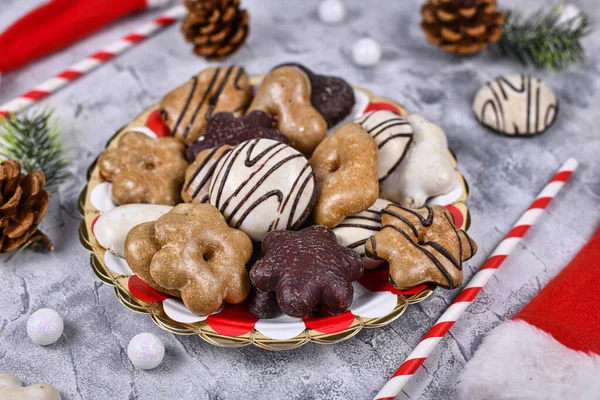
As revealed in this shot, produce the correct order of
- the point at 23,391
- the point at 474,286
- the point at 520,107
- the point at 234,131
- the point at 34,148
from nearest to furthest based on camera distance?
the point at 23,391
the point at 474,286
the point at 234,131
the point at 34,148
the point at 520,107

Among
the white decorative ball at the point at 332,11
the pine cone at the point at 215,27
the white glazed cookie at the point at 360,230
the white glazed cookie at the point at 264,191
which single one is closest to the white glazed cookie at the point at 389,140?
the white glazed cookie at the point at 360,230

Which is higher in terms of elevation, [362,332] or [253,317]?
[253,317]

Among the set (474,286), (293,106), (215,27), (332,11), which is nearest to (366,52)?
(332,11)

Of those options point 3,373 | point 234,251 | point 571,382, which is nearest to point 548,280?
point 571,382

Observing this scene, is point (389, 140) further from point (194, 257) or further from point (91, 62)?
point (91, 62)

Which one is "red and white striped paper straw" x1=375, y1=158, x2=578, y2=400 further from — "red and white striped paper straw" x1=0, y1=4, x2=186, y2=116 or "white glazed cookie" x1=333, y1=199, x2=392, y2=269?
"red and white striped paper straw" x1=0, y1=4, x2=186, y2=116
